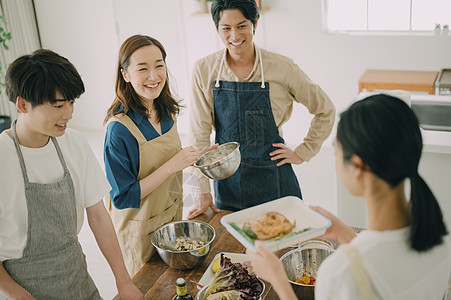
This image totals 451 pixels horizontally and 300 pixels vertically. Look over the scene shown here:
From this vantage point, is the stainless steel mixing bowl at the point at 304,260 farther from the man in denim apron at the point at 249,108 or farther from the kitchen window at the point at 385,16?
the kitchen window at the point at 385,16

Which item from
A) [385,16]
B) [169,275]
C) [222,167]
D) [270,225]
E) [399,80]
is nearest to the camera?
[270,225]

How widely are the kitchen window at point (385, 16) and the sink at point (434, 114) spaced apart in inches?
63.8

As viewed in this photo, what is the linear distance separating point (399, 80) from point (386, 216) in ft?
11.8

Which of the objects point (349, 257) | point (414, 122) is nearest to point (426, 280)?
point (349, 257)

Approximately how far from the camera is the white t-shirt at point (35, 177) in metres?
1.51

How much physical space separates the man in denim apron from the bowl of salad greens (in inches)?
23.3

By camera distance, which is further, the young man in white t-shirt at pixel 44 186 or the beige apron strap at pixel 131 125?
the beige apron strap at pixel 131 125

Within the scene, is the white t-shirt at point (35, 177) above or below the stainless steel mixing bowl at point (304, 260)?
above

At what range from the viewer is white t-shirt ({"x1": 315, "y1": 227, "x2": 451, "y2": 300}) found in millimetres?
1048

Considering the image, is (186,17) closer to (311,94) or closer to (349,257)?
(311,94)

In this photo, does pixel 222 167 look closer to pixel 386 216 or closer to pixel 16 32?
pixel 386 216

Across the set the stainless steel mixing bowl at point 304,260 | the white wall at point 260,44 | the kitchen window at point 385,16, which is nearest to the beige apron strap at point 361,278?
the stainless steel mixing bowl at point 304,260

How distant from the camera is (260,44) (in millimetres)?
5133

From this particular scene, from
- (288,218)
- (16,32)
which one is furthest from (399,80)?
(16,32)
